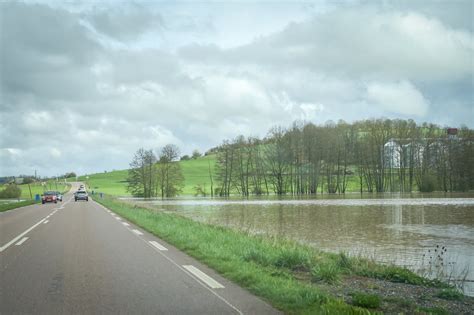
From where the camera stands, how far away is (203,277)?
8.52m

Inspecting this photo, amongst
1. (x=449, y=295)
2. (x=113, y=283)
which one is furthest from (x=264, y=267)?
(x=449, y=295)

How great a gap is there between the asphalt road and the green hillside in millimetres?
105323

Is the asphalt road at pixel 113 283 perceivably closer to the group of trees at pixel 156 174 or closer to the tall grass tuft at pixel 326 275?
the tall grass tuft at pixel 326 275

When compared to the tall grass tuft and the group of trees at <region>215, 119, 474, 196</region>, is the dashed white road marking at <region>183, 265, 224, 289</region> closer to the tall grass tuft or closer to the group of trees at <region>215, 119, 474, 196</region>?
the tall grass tuft

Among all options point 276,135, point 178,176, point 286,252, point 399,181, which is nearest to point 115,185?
point 178,176

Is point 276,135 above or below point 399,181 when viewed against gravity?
above

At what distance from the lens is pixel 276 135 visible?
88312 mm

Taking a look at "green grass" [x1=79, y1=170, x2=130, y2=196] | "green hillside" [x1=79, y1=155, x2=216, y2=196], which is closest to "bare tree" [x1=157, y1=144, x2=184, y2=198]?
"green hillside" [x1=79, y1=155, x2=216, y2=196]

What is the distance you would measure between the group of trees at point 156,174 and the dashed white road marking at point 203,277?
278ft

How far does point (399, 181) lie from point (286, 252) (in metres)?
81.6

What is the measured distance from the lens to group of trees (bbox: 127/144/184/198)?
9450 centimetres

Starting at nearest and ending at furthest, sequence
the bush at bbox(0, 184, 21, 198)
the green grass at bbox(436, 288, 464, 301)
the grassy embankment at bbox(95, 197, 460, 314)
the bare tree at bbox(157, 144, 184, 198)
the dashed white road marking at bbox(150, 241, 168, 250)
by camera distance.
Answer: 1. the grassy embankment at bbox(95, 197, 460, 314)
2. the green grass at bbox(436, 288, 464, 301)
3. the dashed white road marking at bbox(150, 241, 168, 250)
4. the bush at bbox(0, 184, 21, 198)
5. the bare tree at bbox(157, 144, 184, 198)

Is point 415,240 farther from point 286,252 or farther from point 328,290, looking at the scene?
point 328,290

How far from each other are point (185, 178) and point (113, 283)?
4880 inches
